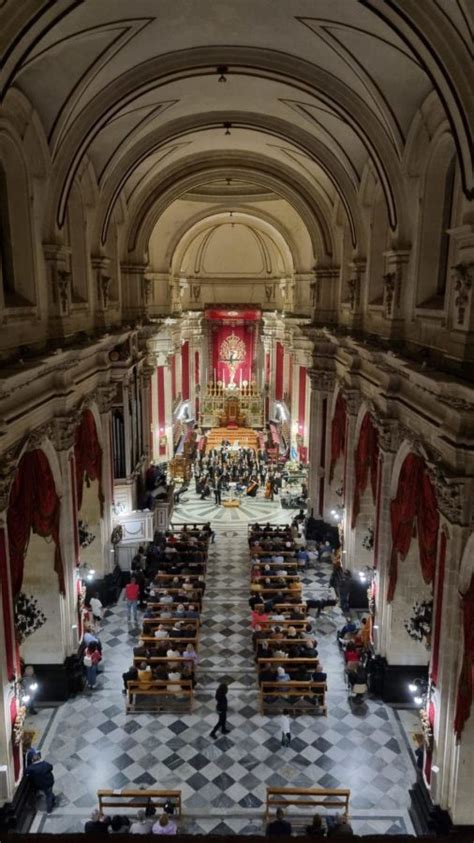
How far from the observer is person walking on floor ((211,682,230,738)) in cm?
1304

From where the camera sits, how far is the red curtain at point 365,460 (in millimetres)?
15562

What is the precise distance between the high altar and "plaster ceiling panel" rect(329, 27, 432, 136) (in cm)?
3011

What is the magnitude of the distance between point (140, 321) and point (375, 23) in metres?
14.8

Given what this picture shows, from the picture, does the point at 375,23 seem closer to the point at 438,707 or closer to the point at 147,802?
the point at 438,707

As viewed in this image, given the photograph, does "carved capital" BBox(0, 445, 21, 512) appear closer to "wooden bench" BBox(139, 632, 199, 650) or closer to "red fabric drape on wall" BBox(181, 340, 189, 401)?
"wooden bench" BBox(139, 632, 199, 650)

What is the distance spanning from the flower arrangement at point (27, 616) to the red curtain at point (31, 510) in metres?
0.64

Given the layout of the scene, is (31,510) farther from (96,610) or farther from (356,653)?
(356,653)

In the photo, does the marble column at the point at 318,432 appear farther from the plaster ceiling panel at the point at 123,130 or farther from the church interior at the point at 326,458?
the plaster ceiling panel at the point at 123,130

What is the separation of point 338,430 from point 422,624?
9136 millimetres

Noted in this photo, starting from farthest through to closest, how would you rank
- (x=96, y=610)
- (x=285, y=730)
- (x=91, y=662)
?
(x=96, y=610) → (x=91, y=662) → (x=285, y=730)

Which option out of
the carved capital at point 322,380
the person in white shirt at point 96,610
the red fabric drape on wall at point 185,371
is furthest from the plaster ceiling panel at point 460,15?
the red fabric drape on wall at point 185,371

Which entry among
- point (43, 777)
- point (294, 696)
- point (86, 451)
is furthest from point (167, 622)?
point (43, 777)

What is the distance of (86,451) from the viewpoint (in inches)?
656

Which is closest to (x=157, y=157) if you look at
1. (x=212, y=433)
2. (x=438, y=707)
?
(x=438, y=707)
